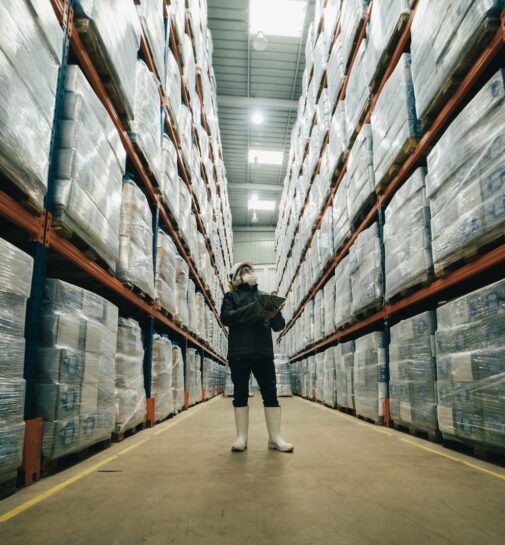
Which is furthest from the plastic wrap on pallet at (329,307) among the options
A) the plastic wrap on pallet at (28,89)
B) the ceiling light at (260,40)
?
the ceiling light at (260,40)

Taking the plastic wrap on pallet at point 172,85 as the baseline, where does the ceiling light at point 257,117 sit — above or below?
above

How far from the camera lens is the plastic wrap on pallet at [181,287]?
18.3ft

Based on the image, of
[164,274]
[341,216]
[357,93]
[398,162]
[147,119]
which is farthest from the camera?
[341,216]

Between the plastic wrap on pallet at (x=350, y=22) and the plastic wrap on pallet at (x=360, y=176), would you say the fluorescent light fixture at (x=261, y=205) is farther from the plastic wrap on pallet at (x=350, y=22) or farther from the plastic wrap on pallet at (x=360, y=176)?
the plastic wrap on pallet at (x=360, y=176)

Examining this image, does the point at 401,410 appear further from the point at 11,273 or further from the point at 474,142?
the point at 11,273

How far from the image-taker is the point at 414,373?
342 cm

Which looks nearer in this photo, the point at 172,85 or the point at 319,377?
the point at 172,85

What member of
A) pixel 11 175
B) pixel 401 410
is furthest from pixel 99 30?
pixel 401 410

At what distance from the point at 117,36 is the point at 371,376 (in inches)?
153

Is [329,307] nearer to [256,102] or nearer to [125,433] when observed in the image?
[125,433]

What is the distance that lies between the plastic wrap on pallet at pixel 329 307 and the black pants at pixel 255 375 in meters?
3.31

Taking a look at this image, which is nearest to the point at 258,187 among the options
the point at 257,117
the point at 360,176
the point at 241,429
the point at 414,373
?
the point at 257,117

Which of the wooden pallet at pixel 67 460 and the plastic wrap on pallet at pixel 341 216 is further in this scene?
the plastic wrap on pallet at pixel 341 216

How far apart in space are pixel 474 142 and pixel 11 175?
2.58 metres
